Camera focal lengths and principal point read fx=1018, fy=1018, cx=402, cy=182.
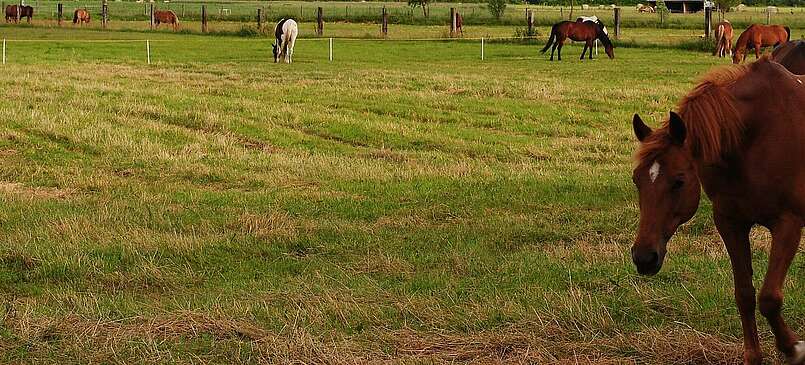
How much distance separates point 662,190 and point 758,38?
92.1 ft

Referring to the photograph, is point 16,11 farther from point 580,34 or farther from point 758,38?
point 758,38

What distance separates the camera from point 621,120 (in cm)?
1627

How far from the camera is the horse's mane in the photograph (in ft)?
15.1

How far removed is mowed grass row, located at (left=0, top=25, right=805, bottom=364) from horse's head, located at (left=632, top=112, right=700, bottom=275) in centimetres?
86

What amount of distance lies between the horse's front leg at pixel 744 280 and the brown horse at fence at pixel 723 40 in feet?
93.5

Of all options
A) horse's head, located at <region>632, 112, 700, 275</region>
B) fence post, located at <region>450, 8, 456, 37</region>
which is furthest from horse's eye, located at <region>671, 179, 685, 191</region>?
fence post, located at <region>450, 8, 456, 37</region>

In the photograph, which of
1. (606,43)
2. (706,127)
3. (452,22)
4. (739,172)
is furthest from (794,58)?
(452,22)

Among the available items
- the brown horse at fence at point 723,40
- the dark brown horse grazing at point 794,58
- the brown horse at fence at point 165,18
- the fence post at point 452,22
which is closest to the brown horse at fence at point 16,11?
the brown horse at fence at point 165,18

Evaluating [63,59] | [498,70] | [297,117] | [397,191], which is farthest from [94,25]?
[397,191]

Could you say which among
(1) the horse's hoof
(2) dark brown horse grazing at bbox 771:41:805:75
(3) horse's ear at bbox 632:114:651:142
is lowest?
(1) the horse's hoof

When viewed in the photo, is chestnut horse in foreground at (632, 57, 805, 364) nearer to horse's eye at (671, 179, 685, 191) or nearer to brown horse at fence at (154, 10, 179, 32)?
horse's eye at (671, 179, 685, 191)

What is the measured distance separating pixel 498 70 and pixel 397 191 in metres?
16.7

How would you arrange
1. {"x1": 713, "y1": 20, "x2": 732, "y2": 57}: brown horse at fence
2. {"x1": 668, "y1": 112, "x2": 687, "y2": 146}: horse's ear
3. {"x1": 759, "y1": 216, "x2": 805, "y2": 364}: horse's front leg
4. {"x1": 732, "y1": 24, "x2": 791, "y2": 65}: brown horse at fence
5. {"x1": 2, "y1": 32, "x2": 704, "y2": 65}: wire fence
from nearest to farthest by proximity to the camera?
{"x1": 668, "y1": 112, "x2": 687, "y2": 146}: horse's ear
{"x1": 759, "y1": 216, "x2": 805, "y2": 364}: horse's front leg
{"x1": 2, "y1": 32, "x2": 704, "y2": 65}: wire fence
{"x1": 732, "y1": 24, "x2": 791, "y2": 65}: brown horse at fence
{"x1": 713, "y1": 20, "x2": 732, "y2": 57}: brown horse at fence

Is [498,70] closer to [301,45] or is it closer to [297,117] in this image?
[297,117]
